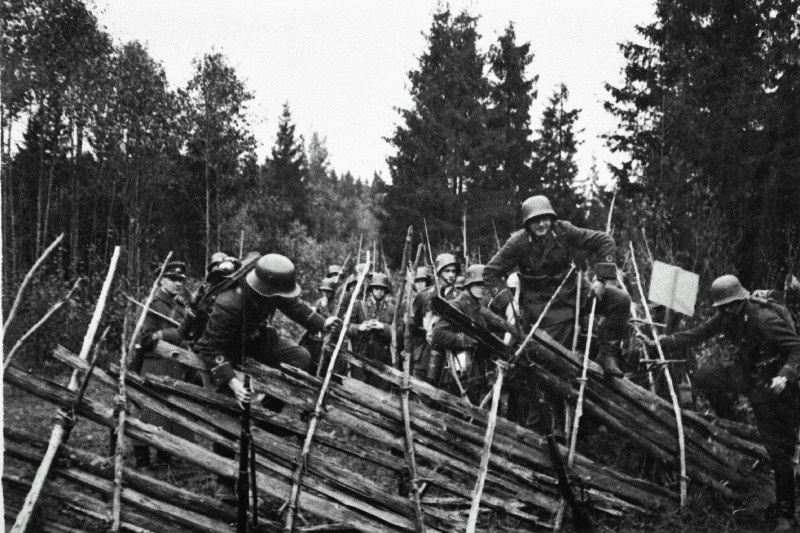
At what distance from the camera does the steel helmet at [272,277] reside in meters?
4.80

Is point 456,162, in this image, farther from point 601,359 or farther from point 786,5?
point 601,359

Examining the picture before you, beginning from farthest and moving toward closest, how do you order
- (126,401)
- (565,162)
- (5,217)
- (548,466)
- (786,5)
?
1. (565,162)
2. (786,5)
3. (5,217)
4. (548,466)
5. (126,401)

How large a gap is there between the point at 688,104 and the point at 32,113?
1468cm

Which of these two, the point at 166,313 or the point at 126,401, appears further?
the point at 166,313

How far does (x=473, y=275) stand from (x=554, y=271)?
4.66 feet

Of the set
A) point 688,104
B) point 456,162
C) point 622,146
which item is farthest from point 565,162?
point 688,104

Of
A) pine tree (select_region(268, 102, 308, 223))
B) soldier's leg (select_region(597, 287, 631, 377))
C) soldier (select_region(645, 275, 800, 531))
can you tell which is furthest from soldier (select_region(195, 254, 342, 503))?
pine tree (select_region(268, 102, 308, 223))

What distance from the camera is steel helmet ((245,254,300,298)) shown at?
4.80 metres

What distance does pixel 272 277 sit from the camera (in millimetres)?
4797

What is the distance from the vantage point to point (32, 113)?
1273cm

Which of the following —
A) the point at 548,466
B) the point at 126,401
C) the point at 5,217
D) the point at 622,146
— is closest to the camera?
the point at 126,401

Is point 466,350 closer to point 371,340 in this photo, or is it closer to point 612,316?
point 371,340

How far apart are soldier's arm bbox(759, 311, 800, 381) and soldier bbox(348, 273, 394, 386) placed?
3497 mm

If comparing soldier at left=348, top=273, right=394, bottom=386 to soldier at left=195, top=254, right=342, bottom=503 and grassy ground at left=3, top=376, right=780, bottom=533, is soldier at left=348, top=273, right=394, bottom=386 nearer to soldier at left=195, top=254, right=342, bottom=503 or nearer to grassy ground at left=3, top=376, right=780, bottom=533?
soldier at left=195, top=254, right=342, bottom=503
